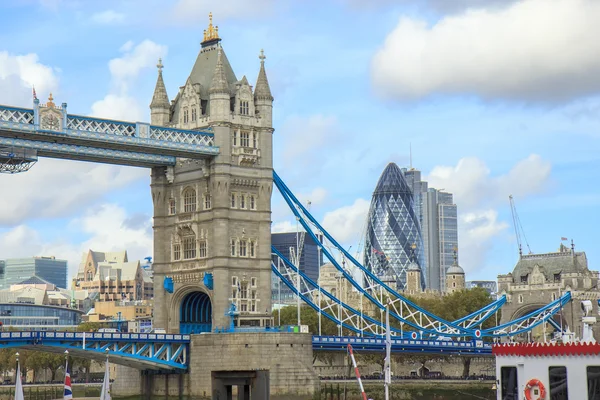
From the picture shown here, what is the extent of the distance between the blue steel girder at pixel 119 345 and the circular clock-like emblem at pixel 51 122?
51.6 ft

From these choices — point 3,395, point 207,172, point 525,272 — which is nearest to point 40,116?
point 207,172

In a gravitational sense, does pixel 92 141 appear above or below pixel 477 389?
above

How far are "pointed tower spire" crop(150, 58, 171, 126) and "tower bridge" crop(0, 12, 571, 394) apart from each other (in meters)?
0.11

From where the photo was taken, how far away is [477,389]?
391 ft

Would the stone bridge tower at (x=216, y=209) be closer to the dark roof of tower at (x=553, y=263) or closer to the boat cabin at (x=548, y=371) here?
the boat cabin at (x=548, y=371)

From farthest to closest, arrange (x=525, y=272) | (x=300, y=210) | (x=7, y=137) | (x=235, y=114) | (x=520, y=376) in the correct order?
(x=525, y=272)
(x=300, y=210)
(x=235, y=114)
(x=7, y=137)
(x=520, y=376)

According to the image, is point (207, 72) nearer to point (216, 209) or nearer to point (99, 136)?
point (216, 209)

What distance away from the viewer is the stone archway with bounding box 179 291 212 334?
331 ft

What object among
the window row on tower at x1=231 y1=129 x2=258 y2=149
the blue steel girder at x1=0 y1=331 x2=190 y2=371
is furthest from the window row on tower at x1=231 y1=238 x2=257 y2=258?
the blue steel girder at x1=0 y1=331 x2=190 y2=371

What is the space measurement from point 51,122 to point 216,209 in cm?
1648

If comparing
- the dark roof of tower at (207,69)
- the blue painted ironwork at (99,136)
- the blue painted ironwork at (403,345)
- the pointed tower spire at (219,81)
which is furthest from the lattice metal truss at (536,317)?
the blue painted ironwork at (99,136)

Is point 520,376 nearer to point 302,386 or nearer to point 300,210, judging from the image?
point 302,386

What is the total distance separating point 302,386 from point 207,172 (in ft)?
65.6

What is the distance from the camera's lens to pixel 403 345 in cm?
10875
